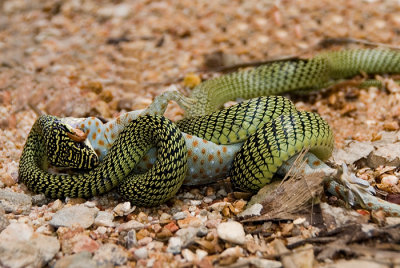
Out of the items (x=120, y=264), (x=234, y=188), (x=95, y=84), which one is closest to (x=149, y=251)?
(x=120, y=264)

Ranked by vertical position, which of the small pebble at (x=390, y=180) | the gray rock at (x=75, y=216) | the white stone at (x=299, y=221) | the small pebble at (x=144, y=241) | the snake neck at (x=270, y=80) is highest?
the snake neck at (x=270, y=80)

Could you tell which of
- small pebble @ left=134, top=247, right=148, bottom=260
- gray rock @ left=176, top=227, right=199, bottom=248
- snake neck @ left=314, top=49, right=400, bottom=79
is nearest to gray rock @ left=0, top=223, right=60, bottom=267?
small pebble @ left=134, top=247, right=148, bottom=260

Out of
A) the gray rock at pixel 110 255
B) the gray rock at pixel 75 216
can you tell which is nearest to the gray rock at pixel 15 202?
the gray rock at pixel 75 216

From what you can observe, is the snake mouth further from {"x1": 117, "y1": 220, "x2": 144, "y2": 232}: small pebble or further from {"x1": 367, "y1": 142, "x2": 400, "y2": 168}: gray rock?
{"x1": 367, "y1": 142, "x2": 400, "y2": 168}: gray rock

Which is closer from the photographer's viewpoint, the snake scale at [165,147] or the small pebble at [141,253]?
the small pebble at [141,253]

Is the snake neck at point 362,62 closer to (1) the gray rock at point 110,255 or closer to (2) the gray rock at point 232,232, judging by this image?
(2) the gray rock at point 232,232

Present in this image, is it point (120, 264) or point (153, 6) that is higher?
point (153, 6)

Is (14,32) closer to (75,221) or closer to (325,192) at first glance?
(75,221)
